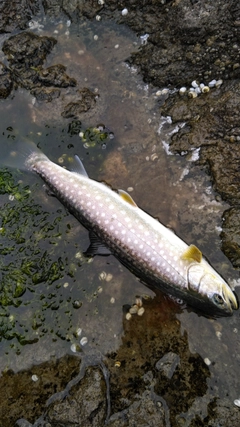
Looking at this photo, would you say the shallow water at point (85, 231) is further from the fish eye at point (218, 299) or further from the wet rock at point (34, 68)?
the fish eye at point (218, 299)

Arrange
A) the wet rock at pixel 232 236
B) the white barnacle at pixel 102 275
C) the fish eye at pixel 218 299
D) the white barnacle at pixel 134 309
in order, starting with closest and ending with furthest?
the fish eye at pixel 218 299 < the wet rock at pixel 232 236 < the white barnacle at pixel 134 309 < the white barnacle at pixel 102 275

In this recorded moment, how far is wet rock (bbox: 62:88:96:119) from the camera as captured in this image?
5.66 m

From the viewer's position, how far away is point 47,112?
225 inches

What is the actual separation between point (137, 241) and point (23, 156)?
210 centimetres

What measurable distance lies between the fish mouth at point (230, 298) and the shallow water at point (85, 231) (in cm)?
26

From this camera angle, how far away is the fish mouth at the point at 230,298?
4391 millimetres

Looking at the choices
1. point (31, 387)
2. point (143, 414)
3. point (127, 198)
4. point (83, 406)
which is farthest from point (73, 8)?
point (143, 414)

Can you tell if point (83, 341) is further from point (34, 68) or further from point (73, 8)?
point (73, 8)

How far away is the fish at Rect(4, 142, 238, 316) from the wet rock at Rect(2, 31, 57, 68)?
5.21ft

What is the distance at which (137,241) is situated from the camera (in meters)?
4.68

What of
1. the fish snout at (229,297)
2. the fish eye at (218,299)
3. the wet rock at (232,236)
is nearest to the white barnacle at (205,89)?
the wet rock at (232,236)

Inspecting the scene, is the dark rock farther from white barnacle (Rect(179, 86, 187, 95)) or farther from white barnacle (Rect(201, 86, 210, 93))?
white barnacle (Rect(201, 86, 210, 93))

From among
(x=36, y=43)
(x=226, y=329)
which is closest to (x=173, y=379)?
(x=226, y=329)

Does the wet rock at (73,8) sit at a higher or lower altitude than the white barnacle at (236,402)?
higher
